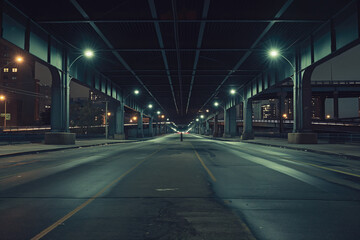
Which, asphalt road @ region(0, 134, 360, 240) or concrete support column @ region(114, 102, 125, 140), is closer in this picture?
asphalt road @ region(0, 134, 360, 240)

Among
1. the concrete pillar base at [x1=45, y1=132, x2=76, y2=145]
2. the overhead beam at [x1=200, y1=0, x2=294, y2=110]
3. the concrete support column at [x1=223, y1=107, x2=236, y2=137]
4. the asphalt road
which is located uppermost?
the overhead beam at [x1=200, y1=0, x2=294, y2=110]

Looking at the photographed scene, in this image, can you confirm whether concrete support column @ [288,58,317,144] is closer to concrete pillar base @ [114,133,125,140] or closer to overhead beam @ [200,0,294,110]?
overhead beam @ [200,0,294,110]

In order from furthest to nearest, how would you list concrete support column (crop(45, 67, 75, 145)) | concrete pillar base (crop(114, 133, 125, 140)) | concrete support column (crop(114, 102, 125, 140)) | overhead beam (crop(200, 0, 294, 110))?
concrete pillar base (crop(114, 133, 125, 140))
concrete support column (crop(114, 102, 125, 140))
concrete support column (crop(45, 67, 75, 145))
overhead beam (crop(200, 0, 294, 110))

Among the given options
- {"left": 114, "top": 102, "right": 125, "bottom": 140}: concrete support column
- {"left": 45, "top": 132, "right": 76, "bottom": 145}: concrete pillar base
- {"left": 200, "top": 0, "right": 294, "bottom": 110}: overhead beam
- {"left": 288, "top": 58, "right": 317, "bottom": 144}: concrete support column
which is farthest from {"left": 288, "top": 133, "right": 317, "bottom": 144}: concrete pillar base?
{"left": 114, "top": 102, "right": 125, "bottom": 140}: concrete support column

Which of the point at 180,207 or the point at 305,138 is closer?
the point at 180,207

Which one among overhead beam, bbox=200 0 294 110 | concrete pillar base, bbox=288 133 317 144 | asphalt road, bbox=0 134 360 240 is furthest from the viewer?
concrete pillar base, bbox=288 133 317 144

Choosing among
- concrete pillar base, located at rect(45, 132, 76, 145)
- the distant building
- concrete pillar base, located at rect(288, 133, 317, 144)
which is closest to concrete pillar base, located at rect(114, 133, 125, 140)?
concrete pillar base, located at rect(45, 132, 76, 145)

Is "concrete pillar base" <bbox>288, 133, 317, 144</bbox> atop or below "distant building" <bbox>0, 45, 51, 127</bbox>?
below

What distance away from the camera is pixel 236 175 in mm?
10203

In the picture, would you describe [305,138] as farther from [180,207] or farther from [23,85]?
[23,85]

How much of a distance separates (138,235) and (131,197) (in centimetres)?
255

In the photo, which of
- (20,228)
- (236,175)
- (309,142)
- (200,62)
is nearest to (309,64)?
(309,142)

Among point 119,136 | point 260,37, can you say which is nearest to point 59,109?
point 260,37

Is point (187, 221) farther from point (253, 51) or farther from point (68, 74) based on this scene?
point (68, 74)
